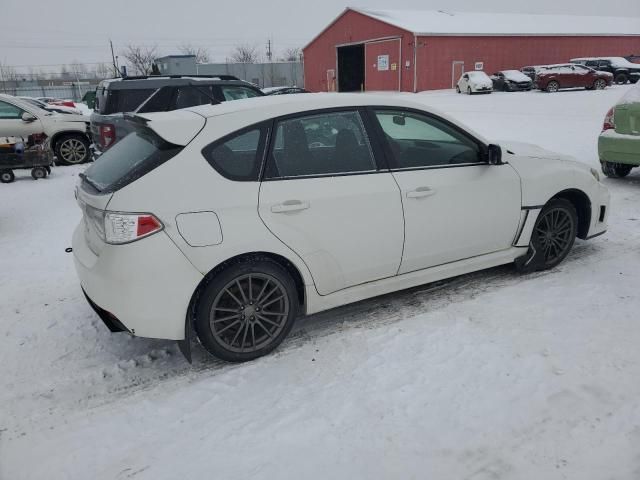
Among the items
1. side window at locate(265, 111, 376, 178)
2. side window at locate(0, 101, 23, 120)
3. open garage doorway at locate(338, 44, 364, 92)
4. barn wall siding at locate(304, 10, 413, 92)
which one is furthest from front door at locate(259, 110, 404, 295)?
open garage doorway at locate(338, 44, 364, 92)

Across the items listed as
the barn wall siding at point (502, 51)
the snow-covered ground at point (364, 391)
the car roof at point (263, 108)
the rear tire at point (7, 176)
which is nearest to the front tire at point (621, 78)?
the barn wall siding at point (502, 51)

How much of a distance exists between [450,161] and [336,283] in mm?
1415

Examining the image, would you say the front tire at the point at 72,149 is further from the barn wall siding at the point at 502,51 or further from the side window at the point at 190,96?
the barn wall siding at the point at 502,51

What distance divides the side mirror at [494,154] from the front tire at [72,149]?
10.6m

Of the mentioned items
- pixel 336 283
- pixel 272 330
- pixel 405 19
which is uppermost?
pixel 405 19

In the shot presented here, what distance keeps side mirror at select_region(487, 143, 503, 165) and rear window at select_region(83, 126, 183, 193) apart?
2.49 m

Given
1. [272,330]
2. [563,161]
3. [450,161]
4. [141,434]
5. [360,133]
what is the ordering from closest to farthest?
[141,434] < [272,330] < [360,133] < [450,161] < [563,161]

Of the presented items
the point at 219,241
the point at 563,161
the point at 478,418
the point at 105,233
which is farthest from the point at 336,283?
the point at 563,161

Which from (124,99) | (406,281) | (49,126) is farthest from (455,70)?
(406,281)

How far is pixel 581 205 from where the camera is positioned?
4.87m

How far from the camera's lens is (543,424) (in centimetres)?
273

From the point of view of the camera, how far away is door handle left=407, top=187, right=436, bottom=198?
3.76 meters

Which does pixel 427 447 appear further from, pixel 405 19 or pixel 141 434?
pixel 405 19

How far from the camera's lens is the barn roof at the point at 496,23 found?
34.6 meters
